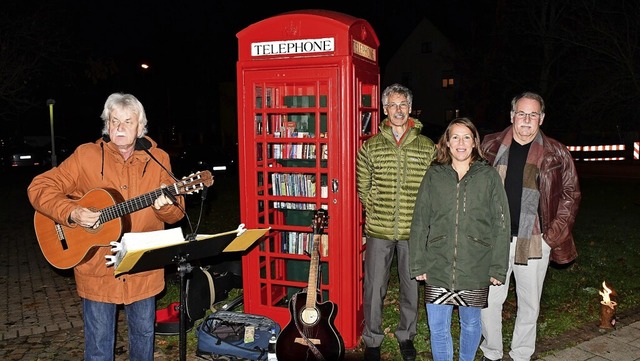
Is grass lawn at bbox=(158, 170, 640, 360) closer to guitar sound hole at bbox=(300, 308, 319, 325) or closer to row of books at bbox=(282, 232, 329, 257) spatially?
guitar sound hole at bbox=(300, 308, 319, 325)

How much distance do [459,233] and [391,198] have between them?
2.53 feet

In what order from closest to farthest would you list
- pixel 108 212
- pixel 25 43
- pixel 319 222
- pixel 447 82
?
pixel 108 212 → pixel 319 222 → pixel 25 43 → pixel 447 82

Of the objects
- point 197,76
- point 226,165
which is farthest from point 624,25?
point 197,76

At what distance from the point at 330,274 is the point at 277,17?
2.40 m

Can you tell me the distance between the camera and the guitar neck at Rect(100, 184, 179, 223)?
11.3 feet

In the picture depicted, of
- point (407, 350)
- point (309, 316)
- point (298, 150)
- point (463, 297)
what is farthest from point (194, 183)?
point (407, 350)

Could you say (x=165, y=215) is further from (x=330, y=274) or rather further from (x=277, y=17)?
(x=277, y=17)

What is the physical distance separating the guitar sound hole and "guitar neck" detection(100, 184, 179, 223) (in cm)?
164

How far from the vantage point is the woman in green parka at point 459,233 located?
3865mm

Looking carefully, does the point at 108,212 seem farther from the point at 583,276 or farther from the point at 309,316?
the point at 583,276

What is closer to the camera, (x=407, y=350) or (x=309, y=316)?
(x=309, y=316)

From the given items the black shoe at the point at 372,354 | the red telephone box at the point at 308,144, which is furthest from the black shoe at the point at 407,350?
the red telephone box at the point at 308,144

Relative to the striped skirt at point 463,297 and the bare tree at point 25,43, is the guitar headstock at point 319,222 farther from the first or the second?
the bare tree at point 25,43

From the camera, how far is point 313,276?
4461mm
